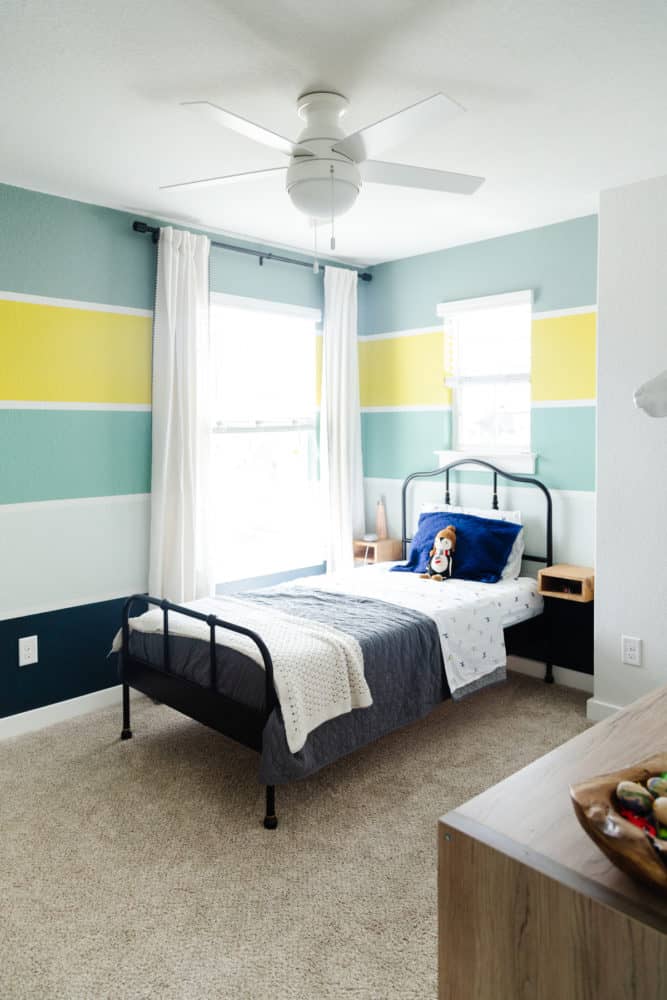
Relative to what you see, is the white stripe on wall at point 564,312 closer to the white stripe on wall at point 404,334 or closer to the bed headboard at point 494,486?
the white stripe on wall at point 404,334

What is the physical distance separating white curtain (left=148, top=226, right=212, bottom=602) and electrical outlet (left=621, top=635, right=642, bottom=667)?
2236mm

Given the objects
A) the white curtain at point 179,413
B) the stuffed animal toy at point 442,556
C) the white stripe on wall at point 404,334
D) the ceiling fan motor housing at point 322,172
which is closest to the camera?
the ceiling fan motor housing at point 322,172

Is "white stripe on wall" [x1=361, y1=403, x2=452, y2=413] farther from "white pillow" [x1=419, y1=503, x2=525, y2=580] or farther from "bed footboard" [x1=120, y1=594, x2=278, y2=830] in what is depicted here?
"bed footboard" [x1=120, y1=594, x2=278, y2=830]

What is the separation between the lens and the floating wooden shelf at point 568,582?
381cm

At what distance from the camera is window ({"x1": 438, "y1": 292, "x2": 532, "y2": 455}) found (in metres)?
4.39

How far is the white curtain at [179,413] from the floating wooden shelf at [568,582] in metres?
1.91

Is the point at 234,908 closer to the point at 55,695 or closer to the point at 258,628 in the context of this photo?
the point at 258,628

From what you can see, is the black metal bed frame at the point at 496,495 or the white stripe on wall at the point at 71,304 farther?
the black metal bed frame at the point at 496,495

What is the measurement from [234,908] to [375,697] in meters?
0.99

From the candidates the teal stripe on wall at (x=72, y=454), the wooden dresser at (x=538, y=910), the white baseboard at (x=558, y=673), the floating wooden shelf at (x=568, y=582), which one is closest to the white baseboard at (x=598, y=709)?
the white baseboard at (x=558, y=673)

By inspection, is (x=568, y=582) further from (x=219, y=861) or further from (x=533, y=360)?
(x=219, y=861)

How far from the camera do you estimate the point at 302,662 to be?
2736 millimetres

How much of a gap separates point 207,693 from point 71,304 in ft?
6.76

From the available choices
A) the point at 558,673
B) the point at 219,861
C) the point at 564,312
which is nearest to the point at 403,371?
the point at 564,312
